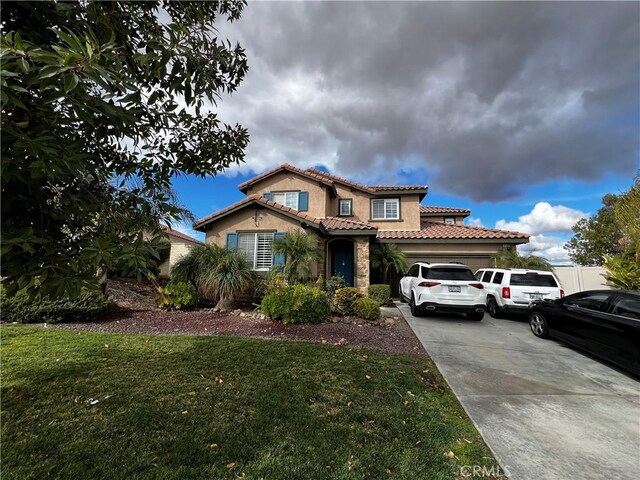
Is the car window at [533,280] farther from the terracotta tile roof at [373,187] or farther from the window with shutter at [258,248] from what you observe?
the window with shutter at [258,248]

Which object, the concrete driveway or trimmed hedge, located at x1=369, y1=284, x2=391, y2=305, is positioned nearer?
the concrete driveway

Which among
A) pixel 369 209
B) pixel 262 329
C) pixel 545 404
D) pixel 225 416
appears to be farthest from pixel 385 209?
pixel 225 416

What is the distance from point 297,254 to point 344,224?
12.8 feet

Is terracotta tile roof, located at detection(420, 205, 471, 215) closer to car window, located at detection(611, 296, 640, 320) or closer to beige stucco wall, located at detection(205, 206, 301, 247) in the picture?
beige stucco wall, located at detection(205, 206, 301, 247)

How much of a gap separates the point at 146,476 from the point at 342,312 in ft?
25.9

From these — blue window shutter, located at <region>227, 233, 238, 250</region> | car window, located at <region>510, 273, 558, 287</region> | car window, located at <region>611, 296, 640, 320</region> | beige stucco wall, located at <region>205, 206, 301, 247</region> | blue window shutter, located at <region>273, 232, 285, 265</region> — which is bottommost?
car window, located at <region>611, 296, 640, 320</region>

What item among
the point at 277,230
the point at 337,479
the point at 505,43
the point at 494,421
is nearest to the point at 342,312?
the point at 277,230

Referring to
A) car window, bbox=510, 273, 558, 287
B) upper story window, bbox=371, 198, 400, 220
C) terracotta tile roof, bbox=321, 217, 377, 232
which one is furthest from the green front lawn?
upper story window, bbox=371, 198, 400, 220

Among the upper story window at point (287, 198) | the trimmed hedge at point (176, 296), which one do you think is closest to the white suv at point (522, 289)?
the upper story window at point (287, 198)

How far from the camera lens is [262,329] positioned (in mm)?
8047

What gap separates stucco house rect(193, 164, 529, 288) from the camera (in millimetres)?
13445

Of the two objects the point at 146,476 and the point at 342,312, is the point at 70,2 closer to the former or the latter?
the point at 146,476
